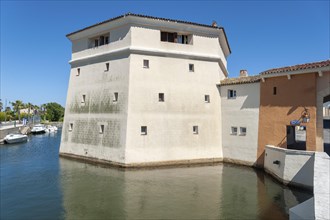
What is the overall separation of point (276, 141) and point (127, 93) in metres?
12.4

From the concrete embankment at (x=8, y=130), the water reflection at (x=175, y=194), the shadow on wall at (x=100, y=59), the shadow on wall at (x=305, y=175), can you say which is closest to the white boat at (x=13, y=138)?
the concrete embankment at (x=8, y=130)

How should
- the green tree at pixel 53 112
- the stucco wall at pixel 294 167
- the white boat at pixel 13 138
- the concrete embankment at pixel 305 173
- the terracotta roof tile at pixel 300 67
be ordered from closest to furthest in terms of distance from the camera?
the concrete embankment at pixel 305 173
the stucco wall at pixel 294 167
the terracotta roof tile at pixel 300 67
the white boat at pixel 13 138
the green tree at pixel 53 112

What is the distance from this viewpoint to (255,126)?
2086 centimetres

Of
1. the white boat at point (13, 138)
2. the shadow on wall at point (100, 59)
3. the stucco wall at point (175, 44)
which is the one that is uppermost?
the stucco wall at point (175, 44)

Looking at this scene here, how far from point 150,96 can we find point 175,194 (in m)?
9.37

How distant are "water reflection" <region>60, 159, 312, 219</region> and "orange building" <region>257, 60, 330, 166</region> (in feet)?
11.4

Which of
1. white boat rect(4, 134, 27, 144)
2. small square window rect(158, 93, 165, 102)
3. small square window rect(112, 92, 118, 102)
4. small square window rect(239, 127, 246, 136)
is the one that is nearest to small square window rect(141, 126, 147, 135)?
small square window rect(158, 93, 165, 102)

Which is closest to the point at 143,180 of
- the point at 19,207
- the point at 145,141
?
the point at 145,141

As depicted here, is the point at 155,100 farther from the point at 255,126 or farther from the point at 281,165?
the point at 281,165

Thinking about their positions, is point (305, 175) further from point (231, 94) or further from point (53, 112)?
point (53, 112)

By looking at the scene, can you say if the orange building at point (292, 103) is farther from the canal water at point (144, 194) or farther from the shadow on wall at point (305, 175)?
the canal water at point (144, 194)

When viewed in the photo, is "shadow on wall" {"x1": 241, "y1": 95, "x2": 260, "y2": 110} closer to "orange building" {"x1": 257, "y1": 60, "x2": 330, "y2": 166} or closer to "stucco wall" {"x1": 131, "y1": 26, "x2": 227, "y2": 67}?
"orange building" {"x1": 257, "y1": 60, "x2": 330, "y2": 166}

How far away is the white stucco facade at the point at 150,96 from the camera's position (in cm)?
2095

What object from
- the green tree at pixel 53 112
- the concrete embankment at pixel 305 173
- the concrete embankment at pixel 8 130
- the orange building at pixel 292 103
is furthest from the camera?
the green tree at pixel 53 112
